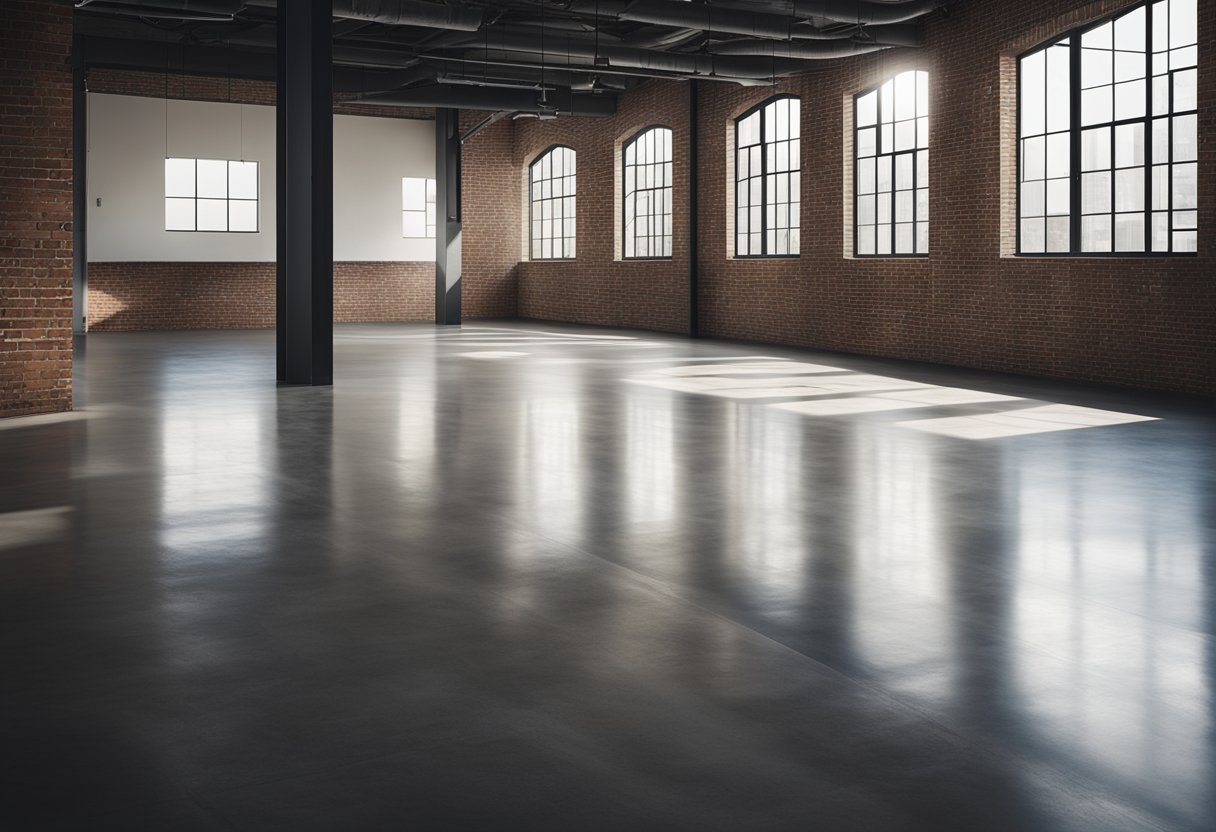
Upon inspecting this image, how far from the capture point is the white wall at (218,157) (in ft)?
79.4

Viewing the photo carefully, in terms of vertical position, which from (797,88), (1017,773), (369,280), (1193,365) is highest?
(797,88)

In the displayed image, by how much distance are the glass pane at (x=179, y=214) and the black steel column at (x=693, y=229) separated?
9.88m

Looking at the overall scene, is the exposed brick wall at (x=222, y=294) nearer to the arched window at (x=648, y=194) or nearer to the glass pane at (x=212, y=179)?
the glass pane at (x=212, y=179)

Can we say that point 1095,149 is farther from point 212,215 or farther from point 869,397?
point 212,215

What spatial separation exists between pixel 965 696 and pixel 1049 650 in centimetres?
64

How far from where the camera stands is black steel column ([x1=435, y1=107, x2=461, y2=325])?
2600 cm

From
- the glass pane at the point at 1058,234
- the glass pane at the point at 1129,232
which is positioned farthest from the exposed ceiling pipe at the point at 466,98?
the glass pane at the point at 1129,232

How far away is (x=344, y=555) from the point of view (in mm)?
5691

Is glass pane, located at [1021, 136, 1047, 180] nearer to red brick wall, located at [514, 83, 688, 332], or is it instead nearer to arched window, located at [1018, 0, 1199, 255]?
arched window, located at [1018, 0, 1199, 255]

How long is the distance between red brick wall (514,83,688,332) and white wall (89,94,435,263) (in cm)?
290

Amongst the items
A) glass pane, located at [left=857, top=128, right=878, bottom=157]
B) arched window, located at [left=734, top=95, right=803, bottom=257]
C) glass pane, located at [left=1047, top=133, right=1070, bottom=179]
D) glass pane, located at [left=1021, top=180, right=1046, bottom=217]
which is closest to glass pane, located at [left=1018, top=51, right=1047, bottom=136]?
glass pane, located at [left=1047, top=133, right=1070, bottom=179]

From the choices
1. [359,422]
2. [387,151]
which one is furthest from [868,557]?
[387,151]

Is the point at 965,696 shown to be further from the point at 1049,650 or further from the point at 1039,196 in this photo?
the point at 1039,196

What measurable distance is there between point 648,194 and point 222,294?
8822mm
